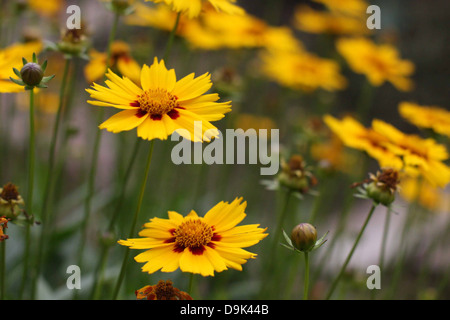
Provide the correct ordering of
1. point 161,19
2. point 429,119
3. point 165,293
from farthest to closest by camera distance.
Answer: point 161,19
point 429,119
point 165,293

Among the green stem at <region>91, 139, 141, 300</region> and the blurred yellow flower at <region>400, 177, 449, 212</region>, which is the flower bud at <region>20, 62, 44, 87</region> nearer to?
the green stem at <region>91, 139, 141, 300</region>

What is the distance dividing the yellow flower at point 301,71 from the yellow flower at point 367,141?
618 millimetres

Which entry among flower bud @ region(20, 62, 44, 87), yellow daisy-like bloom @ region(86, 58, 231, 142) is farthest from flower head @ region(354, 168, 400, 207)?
flower bud @ region(20, 62, 44, 87)

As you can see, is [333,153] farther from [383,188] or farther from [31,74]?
[31,74]

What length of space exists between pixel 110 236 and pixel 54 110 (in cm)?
146

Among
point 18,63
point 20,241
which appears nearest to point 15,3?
point 18,63

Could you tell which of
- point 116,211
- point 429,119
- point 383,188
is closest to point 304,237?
point 383,188

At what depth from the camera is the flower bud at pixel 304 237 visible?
77 centimetres

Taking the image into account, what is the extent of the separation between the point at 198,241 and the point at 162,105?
0.70 feet

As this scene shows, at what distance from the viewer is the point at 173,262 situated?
0.71 meters

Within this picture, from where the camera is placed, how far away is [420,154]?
3.78 feet

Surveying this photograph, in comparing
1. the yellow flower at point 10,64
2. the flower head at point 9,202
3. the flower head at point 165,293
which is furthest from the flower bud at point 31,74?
the flower head at point 165,293

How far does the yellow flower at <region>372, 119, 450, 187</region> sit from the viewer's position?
42.5 inches

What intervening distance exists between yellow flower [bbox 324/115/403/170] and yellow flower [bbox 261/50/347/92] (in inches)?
24.3
